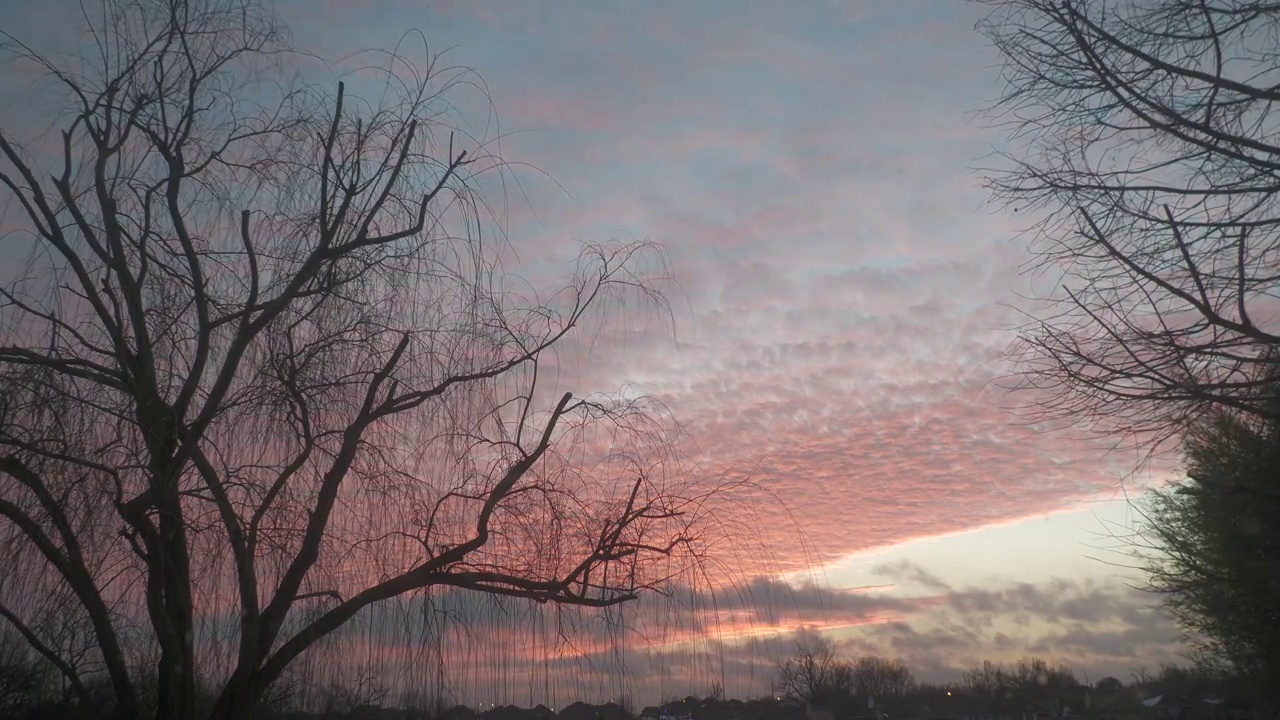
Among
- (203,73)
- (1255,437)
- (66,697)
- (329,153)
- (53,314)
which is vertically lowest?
(66,697)

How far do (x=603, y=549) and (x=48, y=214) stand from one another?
4.23m

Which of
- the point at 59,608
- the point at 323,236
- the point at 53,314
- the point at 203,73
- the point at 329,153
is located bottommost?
the point at 59,608

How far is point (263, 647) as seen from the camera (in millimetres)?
6078

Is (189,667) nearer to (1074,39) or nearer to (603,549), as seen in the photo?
(603,549)

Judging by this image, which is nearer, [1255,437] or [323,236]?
[323,236]

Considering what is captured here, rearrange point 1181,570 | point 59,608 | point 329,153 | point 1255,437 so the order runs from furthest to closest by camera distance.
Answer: point 1181,570
point 1255,437
point 329,153
point 59,608

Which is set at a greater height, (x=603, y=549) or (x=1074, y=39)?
(x=1074, y=39)

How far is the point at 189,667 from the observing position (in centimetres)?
596

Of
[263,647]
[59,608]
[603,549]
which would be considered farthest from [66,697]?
[603,549]

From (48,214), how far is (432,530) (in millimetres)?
3222

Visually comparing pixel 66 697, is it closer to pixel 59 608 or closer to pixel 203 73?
pixel 59 608

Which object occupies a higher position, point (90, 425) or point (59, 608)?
point (90, 425)

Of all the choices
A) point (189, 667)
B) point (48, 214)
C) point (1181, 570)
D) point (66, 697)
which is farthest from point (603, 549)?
point (1181, 570)

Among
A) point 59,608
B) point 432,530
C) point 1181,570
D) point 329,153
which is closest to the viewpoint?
point 59,608
